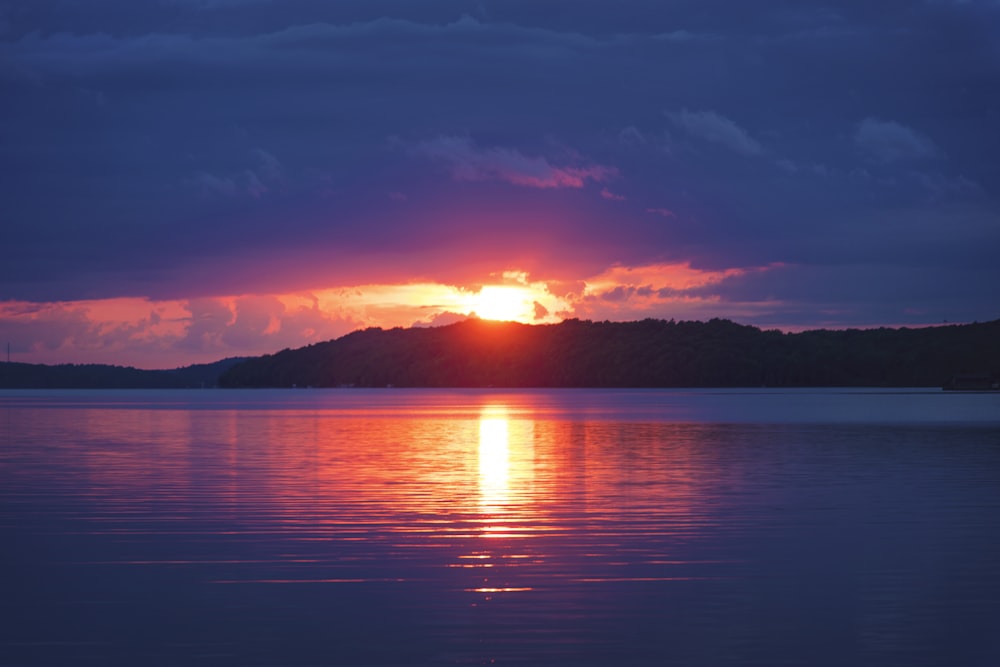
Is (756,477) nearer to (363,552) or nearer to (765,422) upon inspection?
(363,552)

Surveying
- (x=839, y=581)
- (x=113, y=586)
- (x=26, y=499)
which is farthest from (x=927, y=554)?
(x=26, y=499)

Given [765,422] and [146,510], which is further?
[765,422]

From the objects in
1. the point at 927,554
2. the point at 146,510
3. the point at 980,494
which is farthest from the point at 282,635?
the point at 980,494

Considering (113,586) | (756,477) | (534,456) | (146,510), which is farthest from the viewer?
(534,456)

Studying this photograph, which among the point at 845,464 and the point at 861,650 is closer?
the point at 861,650

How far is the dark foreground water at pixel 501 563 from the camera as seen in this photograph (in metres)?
16.3

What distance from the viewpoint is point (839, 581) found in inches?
836

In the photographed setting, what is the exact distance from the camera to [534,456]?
5712cm

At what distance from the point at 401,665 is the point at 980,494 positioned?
86.0 ft

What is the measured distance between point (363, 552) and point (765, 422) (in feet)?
260

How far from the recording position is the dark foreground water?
16344 mm

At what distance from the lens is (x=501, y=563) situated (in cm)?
2309

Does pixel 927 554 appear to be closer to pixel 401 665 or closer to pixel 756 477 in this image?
pixel 401 665

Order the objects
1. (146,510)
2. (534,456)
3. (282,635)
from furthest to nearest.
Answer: (534,456)
(146,510)
(282,635)
